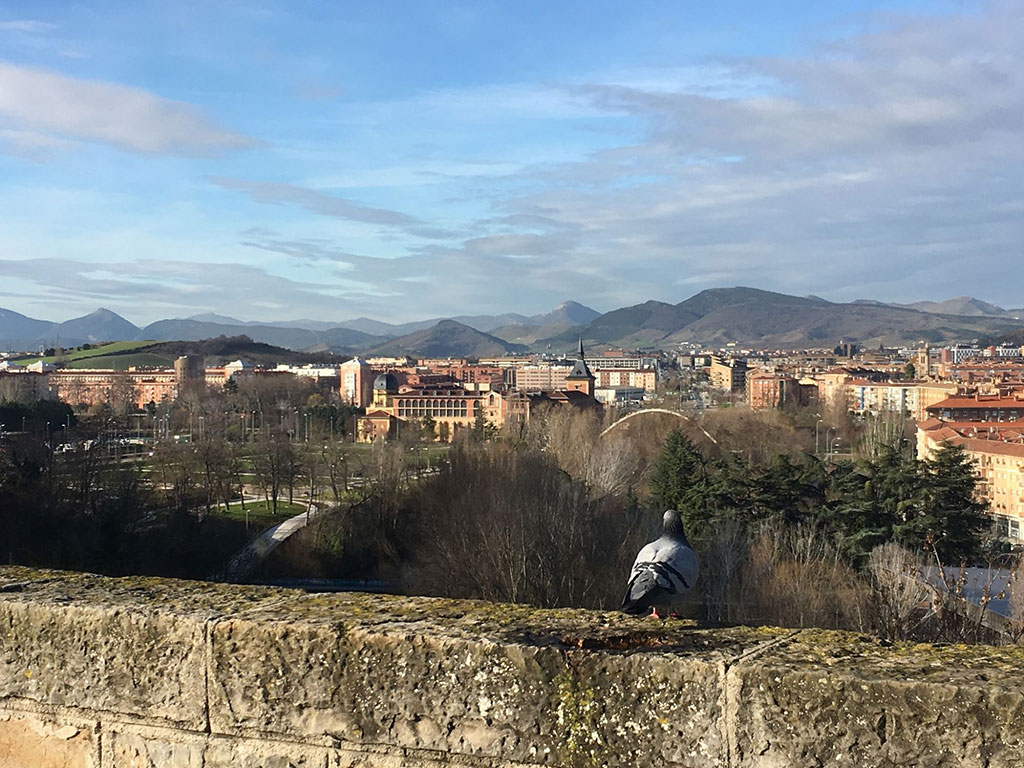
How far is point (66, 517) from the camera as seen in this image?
25.9 meters

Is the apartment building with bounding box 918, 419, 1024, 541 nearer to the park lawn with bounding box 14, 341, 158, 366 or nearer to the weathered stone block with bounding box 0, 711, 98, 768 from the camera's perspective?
the weathered stone block with bounding box 0, 711, 98, 768

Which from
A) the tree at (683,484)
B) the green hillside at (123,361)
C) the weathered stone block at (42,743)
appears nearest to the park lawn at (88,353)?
→ the green hillside at (123,361)

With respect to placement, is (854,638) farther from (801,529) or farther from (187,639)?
(801,529)

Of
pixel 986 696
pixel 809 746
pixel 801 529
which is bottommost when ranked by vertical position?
pixel 801 529

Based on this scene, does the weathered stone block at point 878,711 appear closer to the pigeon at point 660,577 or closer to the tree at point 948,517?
the pigeon at point 660,577

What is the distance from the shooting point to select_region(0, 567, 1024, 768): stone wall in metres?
1.96

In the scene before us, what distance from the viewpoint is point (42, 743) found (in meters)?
2.56

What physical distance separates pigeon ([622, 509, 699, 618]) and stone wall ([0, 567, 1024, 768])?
40.5 inches

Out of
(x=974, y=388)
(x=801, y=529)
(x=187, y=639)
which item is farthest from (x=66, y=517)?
(x=974, y=388)

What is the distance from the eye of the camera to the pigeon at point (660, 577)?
139 inches

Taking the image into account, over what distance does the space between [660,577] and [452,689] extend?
5.48 ft

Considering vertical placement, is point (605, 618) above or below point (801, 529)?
above

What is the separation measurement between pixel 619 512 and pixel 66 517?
14.8m

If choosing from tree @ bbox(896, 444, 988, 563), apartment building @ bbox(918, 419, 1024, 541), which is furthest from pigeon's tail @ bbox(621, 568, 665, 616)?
apartment building @ bbox(918, 419, 1024, 541)
